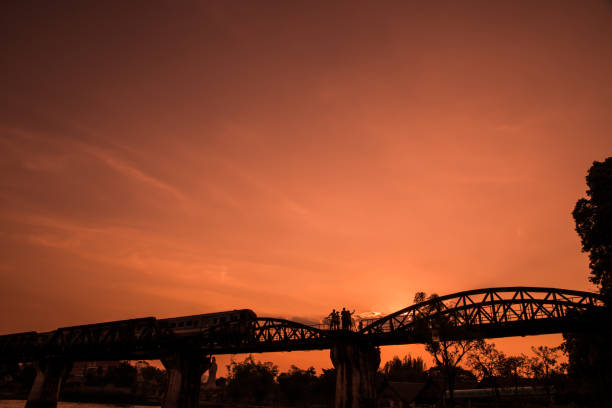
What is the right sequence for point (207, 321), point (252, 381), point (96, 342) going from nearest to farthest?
point (207, 321) < point (96, 342) < point (252, 381)

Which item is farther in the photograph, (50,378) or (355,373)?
(50,378)

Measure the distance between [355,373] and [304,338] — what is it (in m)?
7.73

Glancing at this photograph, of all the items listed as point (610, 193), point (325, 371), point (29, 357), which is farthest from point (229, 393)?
point (610, 193)

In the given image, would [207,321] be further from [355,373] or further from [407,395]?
[407,395]

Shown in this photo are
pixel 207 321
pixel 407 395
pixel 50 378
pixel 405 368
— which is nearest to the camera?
pixel 207 321

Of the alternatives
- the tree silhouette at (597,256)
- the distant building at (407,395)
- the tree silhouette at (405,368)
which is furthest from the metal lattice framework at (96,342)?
the tree silhouette at (405,368)

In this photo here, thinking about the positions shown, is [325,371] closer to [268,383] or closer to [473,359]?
[268,383]

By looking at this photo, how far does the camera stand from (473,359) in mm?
44844

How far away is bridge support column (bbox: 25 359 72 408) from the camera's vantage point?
56094 millimetres

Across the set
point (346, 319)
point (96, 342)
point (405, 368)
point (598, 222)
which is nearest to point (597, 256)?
point (598, 222)

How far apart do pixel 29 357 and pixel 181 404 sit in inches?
1490

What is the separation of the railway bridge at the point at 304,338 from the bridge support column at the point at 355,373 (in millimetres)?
90

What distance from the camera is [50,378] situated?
58406mm

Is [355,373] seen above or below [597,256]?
below
